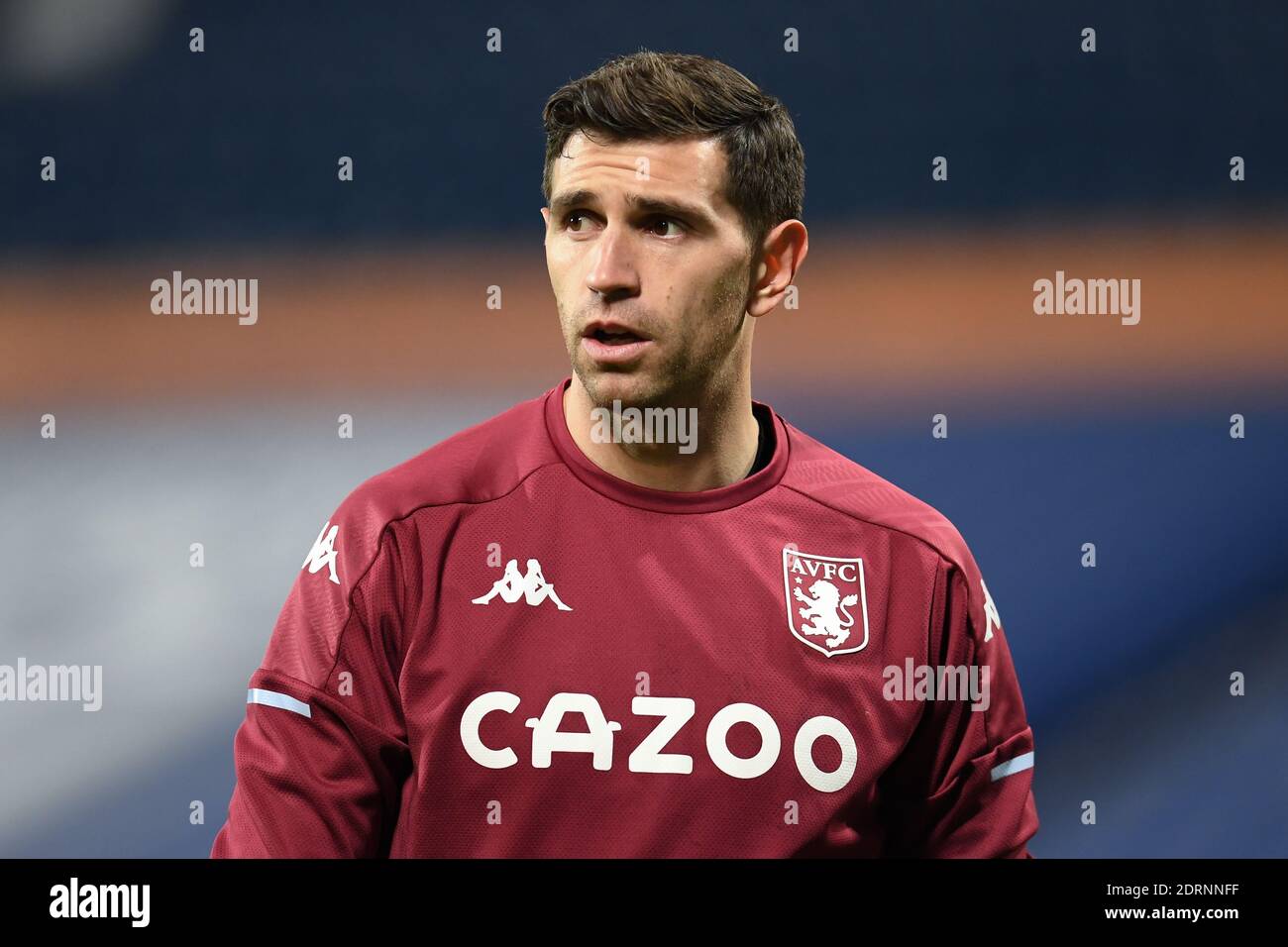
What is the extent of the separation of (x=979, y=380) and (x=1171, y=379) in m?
0.57

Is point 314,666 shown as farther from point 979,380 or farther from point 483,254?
point 979,380

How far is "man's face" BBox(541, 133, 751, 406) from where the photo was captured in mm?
2512

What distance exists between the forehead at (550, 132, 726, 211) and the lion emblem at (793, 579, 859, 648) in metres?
0.75

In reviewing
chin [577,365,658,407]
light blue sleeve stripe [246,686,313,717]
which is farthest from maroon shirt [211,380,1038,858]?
chin [577,365,658,407]

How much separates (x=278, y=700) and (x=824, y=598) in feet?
3.39

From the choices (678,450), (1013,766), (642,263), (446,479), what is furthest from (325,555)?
(1013,766)

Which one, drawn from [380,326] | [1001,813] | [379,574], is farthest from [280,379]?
[1001,813]

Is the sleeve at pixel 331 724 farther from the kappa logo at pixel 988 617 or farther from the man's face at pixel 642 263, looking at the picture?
the kappa logo at pixel 988 617

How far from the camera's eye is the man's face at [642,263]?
2512 millimetres

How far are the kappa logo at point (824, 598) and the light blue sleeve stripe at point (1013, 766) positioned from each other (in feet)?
1.29

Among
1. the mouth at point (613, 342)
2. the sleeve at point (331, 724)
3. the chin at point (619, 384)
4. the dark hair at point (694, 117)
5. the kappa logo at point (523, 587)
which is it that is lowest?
the sleeve at point (331, 724)

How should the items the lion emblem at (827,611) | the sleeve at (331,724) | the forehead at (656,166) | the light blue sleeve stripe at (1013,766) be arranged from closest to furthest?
Result: the sleeve at (331,724) < the forehead at (656,166) < the lion emblem at (827,611) < the light blue sleeve stripe at (1013,766)

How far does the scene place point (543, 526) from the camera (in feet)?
8.59

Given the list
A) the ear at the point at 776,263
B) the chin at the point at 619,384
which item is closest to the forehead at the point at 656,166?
the ear at the point at 776,263
